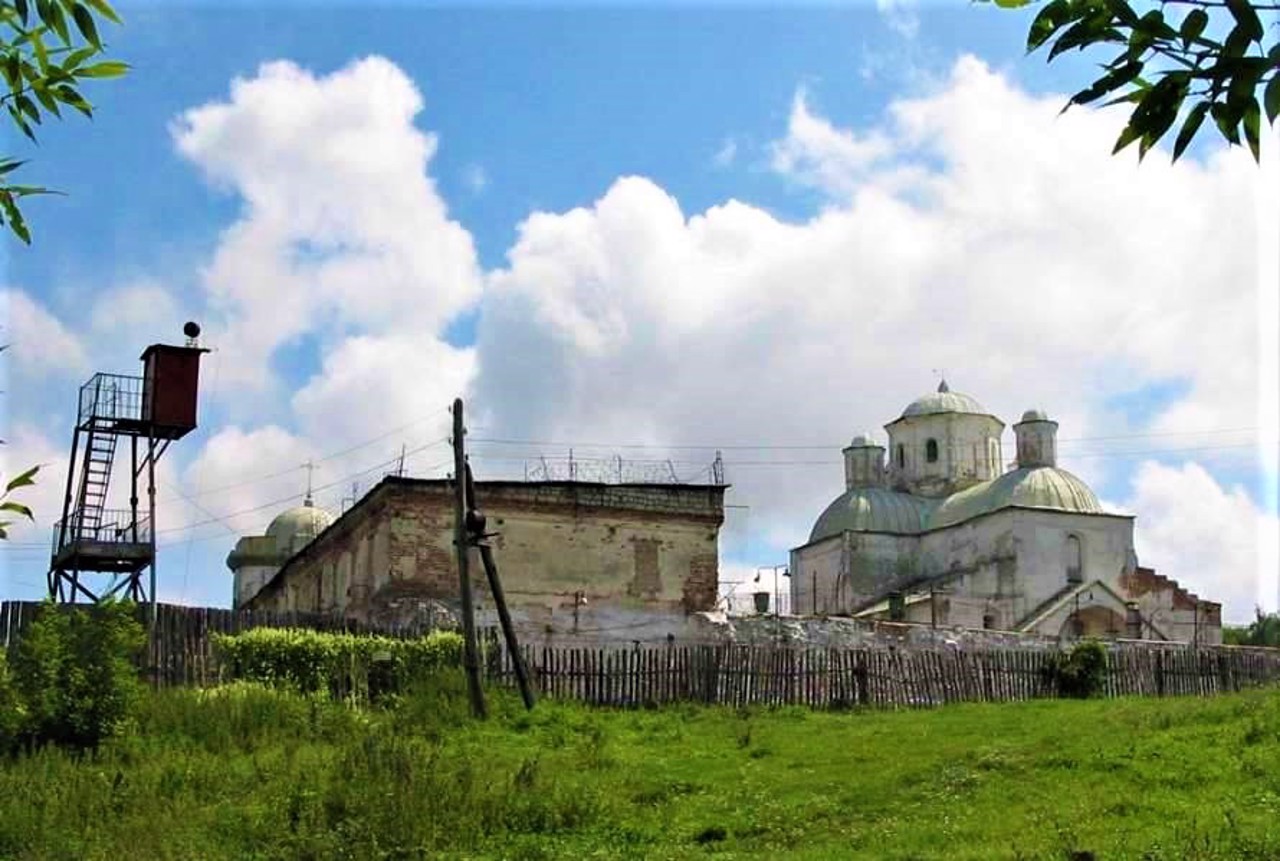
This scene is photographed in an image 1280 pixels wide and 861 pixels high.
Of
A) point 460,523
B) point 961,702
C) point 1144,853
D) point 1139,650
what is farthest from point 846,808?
point 1139,650

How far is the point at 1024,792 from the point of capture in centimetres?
1477

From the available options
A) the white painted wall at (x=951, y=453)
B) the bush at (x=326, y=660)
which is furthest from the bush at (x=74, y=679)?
the white painted wall at (x=951, y=453)

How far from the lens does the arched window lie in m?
57.2

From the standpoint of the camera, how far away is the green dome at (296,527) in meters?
54.6

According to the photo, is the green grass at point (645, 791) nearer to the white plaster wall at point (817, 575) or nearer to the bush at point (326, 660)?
the bush at point (326, 660)

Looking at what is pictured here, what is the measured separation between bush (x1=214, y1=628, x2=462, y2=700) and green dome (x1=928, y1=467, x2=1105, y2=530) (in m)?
36.9

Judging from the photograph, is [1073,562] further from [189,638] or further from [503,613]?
[189,638]

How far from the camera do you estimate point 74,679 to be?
744 inches

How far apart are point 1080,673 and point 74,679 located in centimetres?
1803

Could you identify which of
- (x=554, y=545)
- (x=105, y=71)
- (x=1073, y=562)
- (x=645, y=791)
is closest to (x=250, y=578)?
(x=554, y=545)

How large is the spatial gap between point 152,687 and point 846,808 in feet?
38.0

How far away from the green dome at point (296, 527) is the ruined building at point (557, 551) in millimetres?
16802

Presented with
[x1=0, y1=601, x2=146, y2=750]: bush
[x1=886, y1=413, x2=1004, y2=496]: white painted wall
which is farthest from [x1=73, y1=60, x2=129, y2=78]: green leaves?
[x1=886, y1=413, x2=1004, y2=496]: white painted wall

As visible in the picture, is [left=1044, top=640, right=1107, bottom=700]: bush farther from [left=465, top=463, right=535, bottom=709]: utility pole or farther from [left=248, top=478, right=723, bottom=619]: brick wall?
[left=465, top=463, right=535, bottom=709]: utility pole
